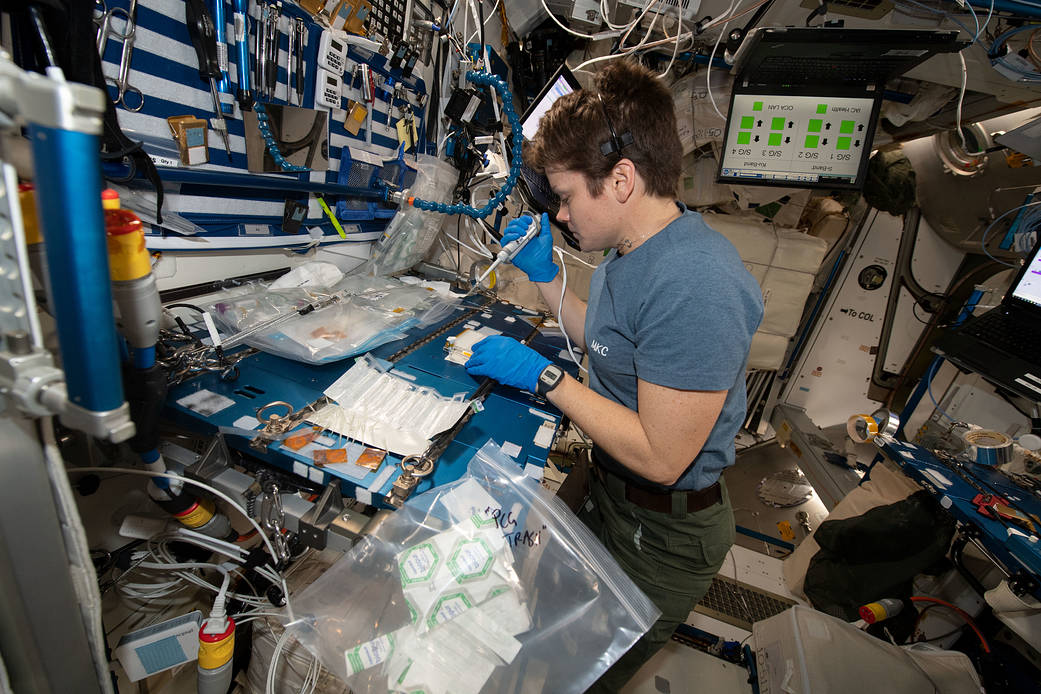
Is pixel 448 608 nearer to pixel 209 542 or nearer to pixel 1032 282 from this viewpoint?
pixel 209 542

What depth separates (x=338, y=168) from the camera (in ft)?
6.61

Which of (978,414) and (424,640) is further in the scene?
(978,414)

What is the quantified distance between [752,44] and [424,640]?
2.64m

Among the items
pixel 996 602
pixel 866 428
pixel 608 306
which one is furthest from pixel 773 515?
pixel 608 306

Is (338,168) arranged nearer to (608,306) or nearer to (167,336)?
(167,336)

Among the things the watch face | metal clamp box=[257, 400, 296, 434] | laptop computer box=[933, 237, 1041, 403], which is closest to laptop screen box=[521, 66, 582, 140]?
the watch face

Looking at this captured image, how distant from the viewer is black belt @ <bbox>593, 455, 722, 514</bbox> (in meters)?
1.22

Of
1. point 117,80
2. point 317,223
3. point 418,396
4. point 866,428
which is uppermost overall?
point 117,80

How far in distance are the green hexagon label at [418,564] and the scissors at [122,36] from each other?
1498mm

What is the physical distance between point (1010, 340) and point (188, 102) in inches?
162

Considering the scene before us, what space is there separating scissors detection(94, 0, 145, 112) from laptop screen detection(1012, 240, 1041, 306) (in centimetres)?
424

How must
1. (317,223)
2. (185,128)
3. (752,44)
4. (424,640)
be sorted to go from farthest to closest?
(317,223) < (752,44) < (185,128) < (424,640)

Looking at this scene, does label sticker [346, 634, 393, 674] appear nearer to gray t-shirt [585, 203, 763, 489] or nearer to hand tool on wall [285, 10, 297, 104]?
gray t-shirt [585, 203, 763, 489]

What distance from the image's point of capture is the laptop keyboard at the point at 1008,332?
208cm
